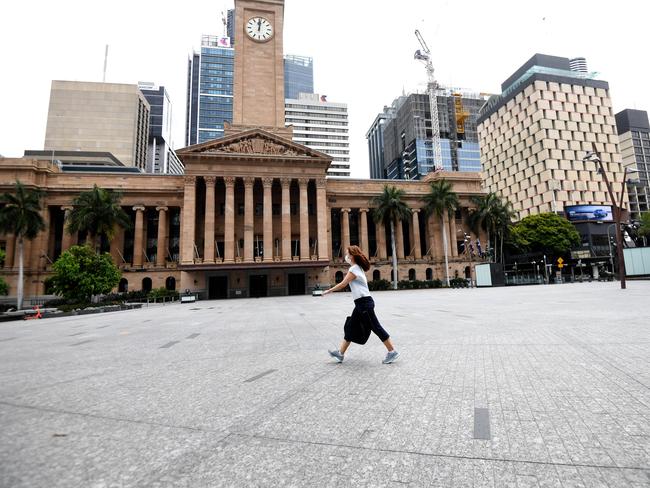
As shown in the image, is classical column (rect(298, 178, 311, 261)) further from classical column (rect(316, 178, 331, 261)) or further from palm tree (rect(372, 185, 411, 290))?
palm tree (rect(372, 185, 411, 290))

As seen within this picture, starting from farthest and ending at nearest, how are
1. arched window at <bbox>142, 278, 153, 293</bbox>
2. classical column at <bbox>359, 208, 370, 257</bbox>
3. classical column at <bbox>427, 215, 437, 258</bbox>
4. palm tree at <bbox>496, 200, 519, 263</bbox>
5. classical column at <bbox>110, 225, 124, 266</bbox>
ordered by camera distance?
classical column at <bbox>427, 215, 437, 258</bbox>, palm tree at <bbox>496, 200, 519, 263</bbox>, classical column at <bbox>359, 208, 370, 257</bbox>, classical column at <bbox>110, 225, 124, 266</bbox>, arched window at <bbox>142, 278, 153, 293</bbox>

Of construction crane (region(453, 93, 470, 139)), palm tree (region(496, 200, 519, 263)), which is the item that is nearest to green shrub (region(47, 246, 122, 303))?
palm tree (region(496, 200, 519, 263))

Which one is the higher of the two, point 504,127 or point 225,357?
point 504,127

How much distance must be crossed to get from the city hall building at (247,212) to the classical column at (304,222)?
0.44 feet

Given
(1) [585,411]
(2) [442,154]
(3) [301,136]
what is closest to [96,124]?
(3) [301,136]

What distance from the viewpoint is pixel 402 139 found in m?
130

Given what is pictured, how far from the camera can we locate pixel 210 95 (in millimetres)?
136625

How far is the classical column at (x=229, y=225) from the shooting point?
144 ft

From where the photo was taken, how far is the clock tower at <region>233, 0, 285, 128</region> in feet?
169

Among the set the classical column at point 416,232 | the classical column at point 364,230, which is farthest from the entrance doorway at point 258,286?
the classical column at point 416,232

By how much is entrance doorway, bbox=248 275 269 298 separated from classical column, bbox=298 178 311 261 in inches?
236

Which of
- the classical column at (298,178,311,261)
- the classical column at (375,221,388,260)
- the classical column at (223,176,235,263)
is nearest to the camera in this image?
the classical column at (223,176,235,263)

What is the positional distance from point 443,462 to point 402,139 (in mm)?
136923

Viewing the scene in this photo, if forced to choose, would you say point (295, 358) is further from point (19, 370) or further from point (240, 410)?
point (19, 370)
